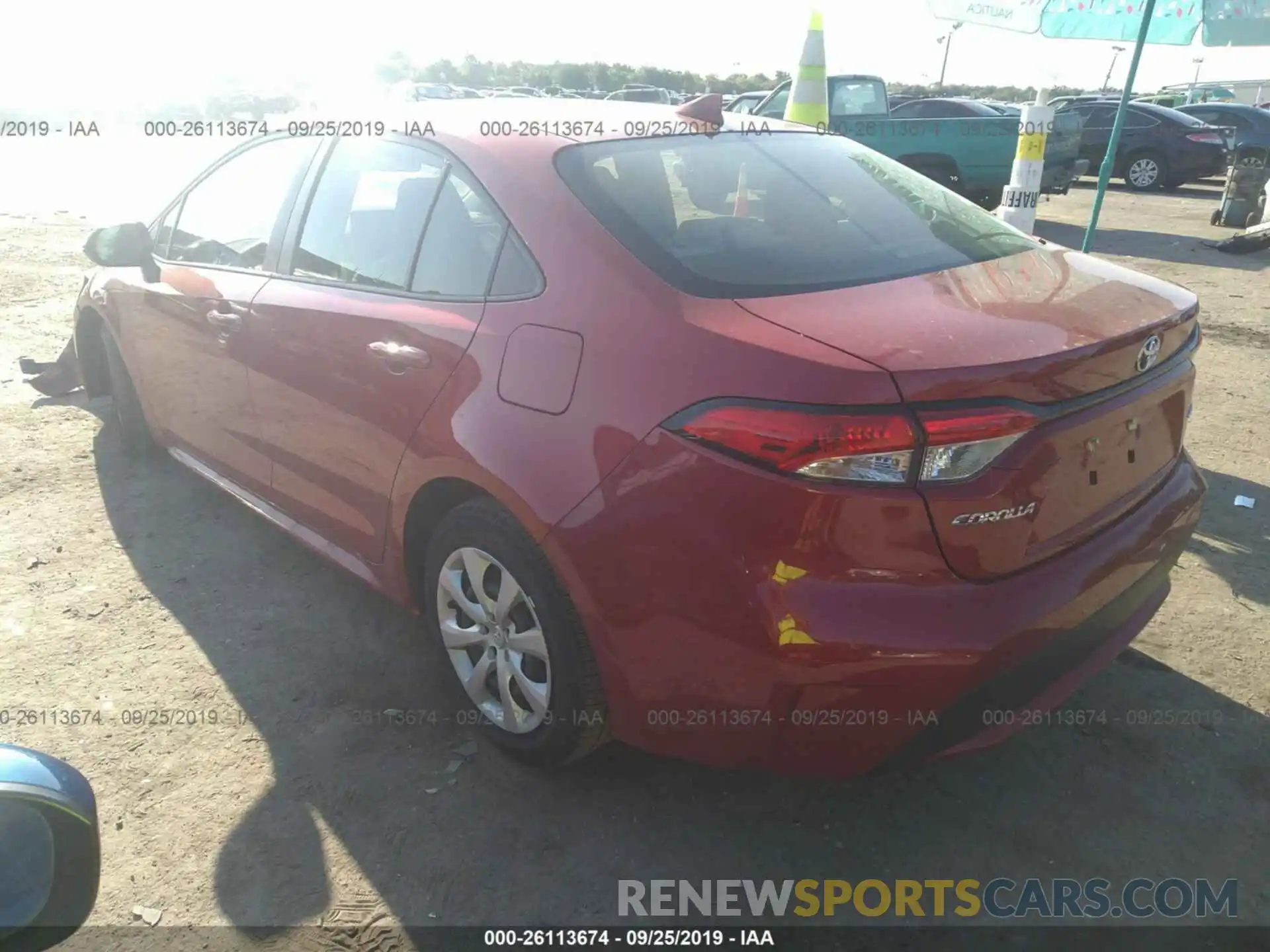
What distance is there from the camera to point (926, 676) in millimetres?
1769

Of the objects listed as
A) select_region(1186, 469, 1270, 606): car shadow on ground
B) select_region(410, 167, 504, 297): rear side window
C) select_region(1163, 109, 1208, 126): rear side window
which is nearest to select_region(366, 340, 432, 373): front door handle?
select_region(410, 167, 504, 297): rear side window

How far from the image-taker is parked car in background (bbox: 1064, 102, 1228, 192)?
15617 mm

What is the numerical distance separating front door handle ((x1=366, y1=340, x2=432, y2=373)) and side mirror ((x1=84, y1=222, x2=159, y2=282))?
1707mm

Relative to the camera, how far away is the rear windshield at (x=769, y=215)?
6.98 feet

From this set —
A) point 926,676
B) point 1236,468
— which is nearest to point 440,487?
point 926,676

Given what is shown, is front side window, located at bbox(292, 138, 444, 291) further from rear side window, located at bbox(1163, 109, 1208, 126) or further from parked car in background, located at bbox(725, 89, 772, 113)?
rear side window, located at bbox(1163, 109, 1208, 126)

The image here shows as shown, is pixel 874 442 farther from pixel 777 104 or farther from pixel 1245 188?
pixel 1245 188

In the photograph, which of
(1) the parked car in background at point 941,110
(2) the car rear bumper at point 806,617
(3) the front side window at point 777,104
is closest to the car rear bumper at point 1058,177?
(1) the parked car in background at point 941,110

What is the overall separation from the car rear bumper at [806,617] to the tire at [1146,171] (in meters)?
17.0

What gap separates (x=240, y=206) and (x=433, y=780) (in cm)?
226

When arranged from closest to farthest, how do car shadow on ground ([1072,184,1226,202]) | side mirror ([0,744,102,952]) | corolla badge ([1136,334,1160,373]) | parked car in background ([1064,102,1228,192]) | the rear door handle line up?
side mirror ([0,744,102,952]) < corolla badge ([1136,334,1160,373]) < the rear door handle < parked car in background ([1064,102,1228,192]) < car shadow on ground ([1072,184,1226,202])

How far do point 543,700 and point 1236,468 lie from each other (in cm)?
389

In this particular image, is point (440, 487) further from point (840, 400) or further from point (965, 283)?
point (965, 283)

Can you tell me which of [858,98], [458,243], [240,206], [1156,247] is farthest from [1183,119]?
[458,243]
